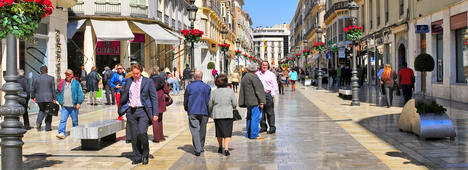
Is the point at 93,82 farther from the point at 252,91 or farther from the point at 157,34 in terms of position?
the point at 252,91

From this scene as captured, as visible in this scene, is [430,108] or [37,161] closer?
[37,161]

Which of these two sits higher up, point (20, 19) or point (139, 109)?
point (20, 19)

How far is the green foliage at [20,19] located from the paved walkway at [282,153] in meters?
2.62

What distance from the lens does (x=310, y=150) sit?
9.15 m

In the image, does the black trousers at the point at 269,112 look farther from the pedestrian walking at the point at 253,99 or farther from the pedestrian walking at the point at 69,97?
the pedestrian walking at the point at 69,97

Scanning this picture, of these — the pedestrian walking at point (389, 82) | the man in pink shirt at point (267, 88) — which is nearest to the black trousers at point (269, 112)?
the man in pink shirt at point (267, 88)

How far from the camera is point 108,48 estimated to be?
1218 inches

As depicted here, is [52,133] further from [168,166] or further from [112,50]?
[112,50]

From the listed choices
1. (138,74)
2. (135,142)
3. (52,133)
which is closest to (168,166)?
(135,142)

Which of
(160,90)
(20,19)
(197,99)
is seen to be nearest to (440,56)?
(160,90)

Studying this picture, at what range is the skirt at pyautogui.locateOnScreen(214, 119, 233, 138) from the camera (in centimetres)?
900

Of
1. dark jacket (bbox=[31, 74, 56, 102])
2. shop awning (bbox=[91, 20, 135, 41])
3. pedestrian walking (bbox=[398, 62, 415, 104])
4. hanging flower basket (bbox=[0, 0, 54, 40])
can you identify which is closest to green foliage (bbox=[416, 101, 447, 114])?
hanging flower basket (bbox=[0, 0, 54, 40])

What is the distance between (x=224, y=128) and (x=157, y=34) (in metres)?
22.0

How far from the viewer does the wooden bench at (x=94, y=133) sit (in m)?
9.31
